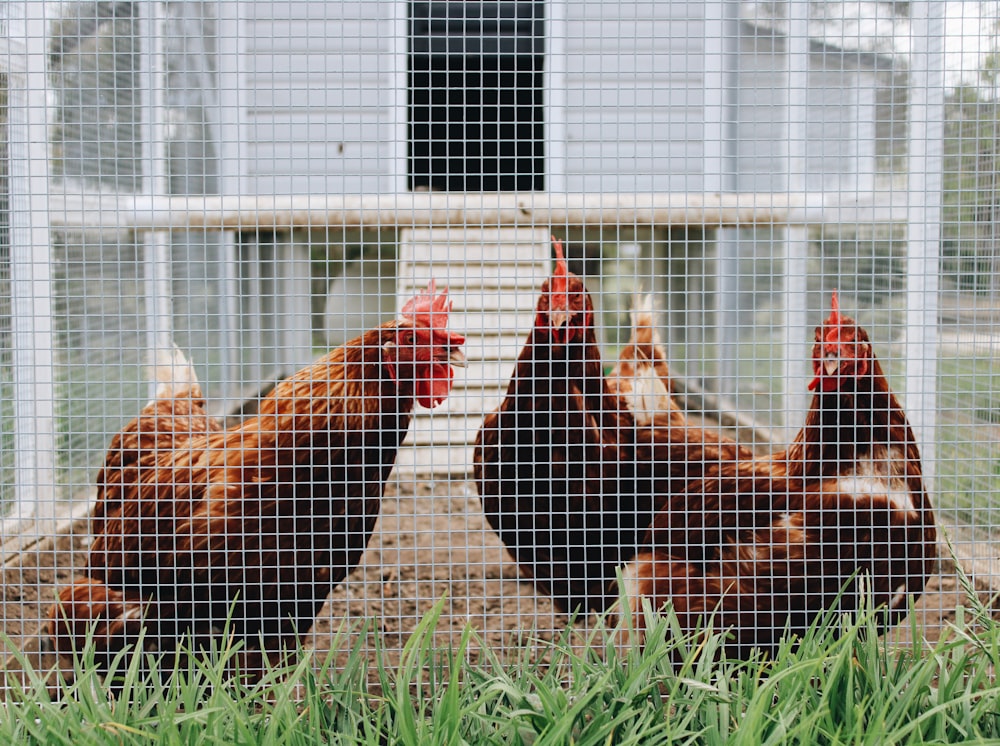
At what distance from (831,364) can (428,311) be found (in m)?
1.01

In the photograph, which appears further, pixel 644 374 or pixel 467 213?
pixel 644 374

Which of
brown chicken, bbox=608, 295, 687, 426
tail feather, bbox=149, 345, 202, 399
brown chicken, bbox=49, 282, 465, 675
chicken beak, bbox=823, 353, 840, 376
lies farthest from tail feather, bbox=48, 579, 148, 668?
chicken beak, bbox=823, 353, 840, 376

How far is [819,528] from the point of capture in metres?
2.13

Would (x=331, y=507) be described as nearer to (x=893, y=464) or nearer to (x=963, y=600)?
(x=893, y=464)

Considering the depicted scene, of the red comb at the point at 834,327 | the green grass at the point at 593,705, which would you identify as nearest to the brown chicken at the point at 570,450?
the red comb at the point at 834,327

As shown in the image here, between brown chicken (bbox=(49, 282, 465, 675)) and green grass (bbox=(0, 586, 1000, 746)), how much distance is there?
40 cm

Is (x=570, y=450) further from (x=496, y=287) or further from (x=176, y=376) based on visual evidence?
(x=176, y=376)

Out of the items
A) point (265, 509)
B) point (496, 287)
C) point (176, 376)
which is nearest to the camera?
point (265, 509)

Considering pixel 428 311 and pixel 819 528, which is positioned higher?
pixel 428 311

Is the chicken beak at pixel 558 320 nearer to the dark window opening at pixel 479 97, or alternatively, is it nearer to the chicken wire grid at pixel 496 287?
the chicken wire grid at pixel 496 287

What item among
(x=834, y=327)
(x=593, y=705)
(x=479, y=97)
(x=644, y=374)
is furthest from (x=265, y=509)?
(x=479, y=97)

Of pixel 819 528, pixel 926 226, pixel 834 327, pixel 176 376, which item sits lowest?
pixel 819 528

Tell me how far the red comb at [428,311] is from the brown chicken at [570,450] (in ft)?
0.85

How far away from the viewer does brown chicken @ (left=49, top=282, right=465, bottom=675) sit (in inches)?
82.9
